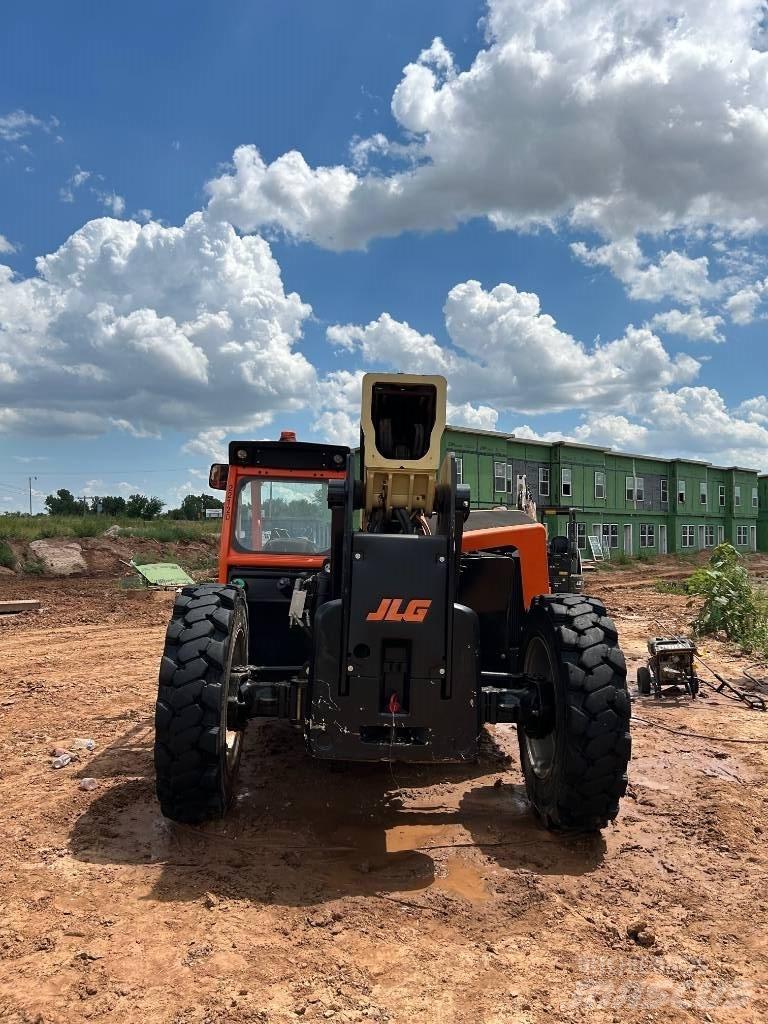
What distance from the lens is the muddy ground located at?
9.68ft

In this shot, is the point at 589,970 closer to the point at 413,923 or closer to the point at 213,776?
the point at 413,923

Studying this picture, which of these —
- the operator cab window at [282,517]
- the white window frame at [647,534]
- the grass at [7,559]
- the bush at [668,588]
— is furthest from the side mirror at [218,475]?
the white window frame at [647,534]

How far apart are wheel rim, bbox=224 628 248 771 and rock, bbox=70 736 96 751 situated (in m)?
1.95

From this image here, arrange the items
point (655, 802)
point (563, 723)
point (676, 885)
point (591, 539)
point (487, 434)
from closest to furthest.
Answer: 1. point (676, 885)
2. point (563, 723)
3. point (655, 802)
4. point (487, 434)
5. point (591, 539)

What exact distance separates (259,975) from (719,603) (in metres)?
11.4

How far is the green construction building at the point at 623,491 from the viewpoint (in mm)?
34938

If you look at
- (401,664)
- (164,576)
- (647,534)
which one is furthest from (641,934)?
(647,534)

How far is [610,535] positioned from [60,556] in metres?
29.5

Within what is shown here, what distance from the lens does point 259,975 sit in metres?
3.06

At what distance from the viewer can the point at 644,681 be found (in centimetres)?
886

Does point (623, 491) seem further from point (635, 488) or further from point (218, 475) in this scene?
point (218, 475)

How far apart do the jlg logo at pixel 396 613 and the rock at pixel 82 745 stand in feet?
11.7

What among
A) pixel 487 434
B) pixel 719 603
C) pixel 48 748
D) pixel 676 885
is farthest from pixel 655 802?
pixel 487 434

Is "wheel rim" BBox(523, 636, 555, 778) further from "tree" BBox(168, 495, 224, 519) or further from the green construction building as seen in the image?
"tree" BBox(168, 495, 224, 519)
